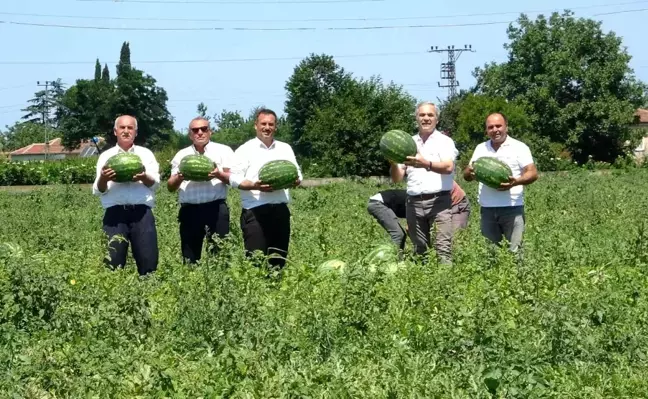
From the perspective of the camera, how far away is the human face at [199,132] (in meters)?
9.94

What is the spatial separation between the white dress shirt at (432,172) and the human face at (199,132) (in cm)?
193

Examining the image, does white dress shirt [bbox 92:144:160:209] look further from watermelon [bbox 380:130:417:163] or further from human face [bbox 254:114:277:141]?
watermelon [bbox 380:130:417:163]

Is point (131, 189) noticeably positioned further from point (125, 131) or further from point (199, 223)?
point (199, 223)

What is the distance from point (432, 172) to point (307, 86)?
235 ft

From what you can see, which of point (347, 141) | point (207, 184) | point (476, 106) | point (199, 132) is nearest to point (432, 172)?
Answer: point (207, 184)

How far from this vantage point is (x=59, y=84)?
157 meters

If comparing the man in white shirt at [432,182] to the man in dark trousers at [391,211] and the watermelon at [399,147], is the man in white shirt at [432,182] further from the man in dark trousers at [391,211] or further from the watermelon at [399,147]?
the man in dark trousers at [391,211]

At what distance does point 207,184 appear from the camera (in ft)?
32.2

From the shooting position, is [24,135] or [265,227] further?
[24,135]

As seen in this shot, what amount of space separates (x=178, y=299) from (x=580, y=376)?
9.56 feet

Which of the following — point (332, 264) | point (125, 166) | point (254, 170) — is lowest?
point (332, 264)

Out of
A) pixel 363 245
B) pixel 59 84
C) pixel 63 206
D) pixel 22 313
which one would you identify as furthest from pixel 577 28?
pixel 59 84

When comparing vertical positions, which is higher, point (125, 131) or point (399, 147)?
point (125, 131)

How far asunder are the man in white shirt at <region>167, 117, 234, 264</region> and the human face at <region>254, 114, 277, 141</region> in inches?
13.8
